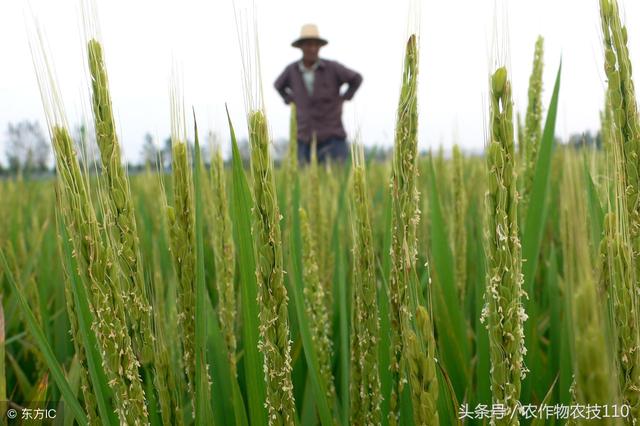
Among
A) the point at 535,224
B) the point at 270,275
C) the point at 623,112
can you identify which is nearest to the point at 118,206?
the point at 270,275

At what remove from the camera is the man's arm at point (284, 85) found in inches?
239

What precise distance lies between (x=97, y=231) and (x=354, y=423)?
1.64 ft

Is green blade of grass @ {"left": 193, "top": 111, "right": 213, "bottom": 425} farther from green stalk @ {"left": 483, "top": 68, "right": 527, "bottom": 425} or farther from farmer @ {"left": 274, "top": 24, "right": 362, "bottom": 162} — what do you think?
farmer @ {"left": 274, "top": 24, "right": 362, "bottom": 162}

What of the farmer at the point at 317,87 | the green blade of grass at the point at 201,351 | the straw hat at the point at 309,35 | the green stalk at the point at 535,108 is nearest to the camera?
the green blade of grass at the point at 201,351

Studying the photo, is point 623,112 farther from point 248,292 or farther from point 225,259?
point 225,259

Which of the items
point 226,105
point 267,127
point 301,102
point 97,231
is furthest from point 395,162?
point 301,102

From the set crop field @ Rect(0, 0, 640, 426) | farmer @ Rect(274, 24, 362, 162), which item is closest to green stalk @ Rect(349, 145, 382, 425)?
crop field @ Rect(0, 0, 640, 426)

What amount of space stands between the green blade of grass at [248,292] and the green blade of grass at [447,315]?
367mm

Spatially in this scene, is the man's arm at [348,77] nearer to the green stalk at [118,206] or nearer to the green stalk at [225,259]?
the green stalk at [225,259]

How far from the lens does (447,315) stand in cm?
113

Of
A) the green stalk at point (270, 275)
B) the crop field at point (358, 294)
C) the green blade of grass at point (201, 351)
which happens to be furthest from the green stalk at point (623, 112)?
the green blade of grass at point (201, 351)

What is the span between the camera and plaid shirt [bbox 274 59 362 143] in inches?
231

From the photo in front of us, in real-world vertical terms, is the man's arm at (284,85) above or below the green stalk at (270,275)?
above

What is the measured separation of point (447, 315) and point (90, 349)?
0.71 metres
